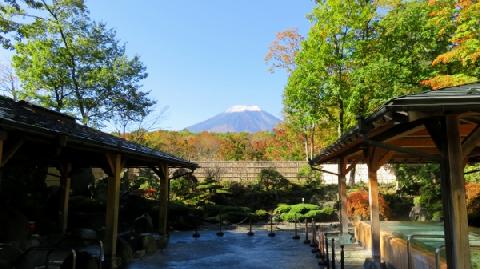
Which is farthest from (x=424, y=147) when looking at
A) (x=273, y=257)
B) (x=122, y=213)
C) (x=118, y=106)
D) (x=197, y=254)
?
(x=118, y=106)

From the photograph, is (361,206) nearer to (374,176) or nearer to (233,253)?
(233,253)

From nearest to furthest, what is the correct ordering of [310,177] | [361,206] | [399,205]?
[361,206] → [399,205] → [310,177]

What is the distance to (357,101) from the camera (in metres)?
17.4

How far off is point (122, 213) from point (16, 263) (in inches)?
428

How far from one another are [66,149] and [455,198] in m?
7.91

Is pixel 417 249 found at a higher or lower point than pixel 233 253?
higher

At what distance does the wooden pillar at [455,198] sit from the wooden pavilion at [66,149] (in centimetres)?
475

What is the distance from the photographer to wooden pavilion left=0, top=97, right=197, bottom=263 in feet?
17.5

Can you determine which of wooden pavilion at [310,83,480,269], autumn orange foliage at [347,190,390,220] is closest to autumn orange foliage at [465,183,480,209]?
autumn orange foliage at [347,190,390,220]

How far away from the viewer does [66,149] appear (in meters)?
8.92

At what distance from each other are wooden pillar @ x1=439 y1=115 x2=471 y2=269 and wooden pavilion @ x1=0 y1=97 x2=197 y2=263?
4.75m

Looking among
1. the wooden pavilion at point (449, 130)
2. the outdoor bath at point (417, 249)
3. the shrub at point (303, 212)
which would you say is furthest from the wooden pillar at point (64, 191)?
the shrub at point (303, 212)

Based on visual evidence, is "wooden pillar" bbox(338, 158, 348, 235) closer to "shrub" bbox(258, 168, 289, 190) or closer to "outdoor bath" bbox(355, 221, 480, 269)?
"outdoor bath" bbox(355, 221, 480, 269)

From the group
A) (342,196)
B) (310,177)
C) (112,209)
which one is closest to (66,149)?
(112,209)
